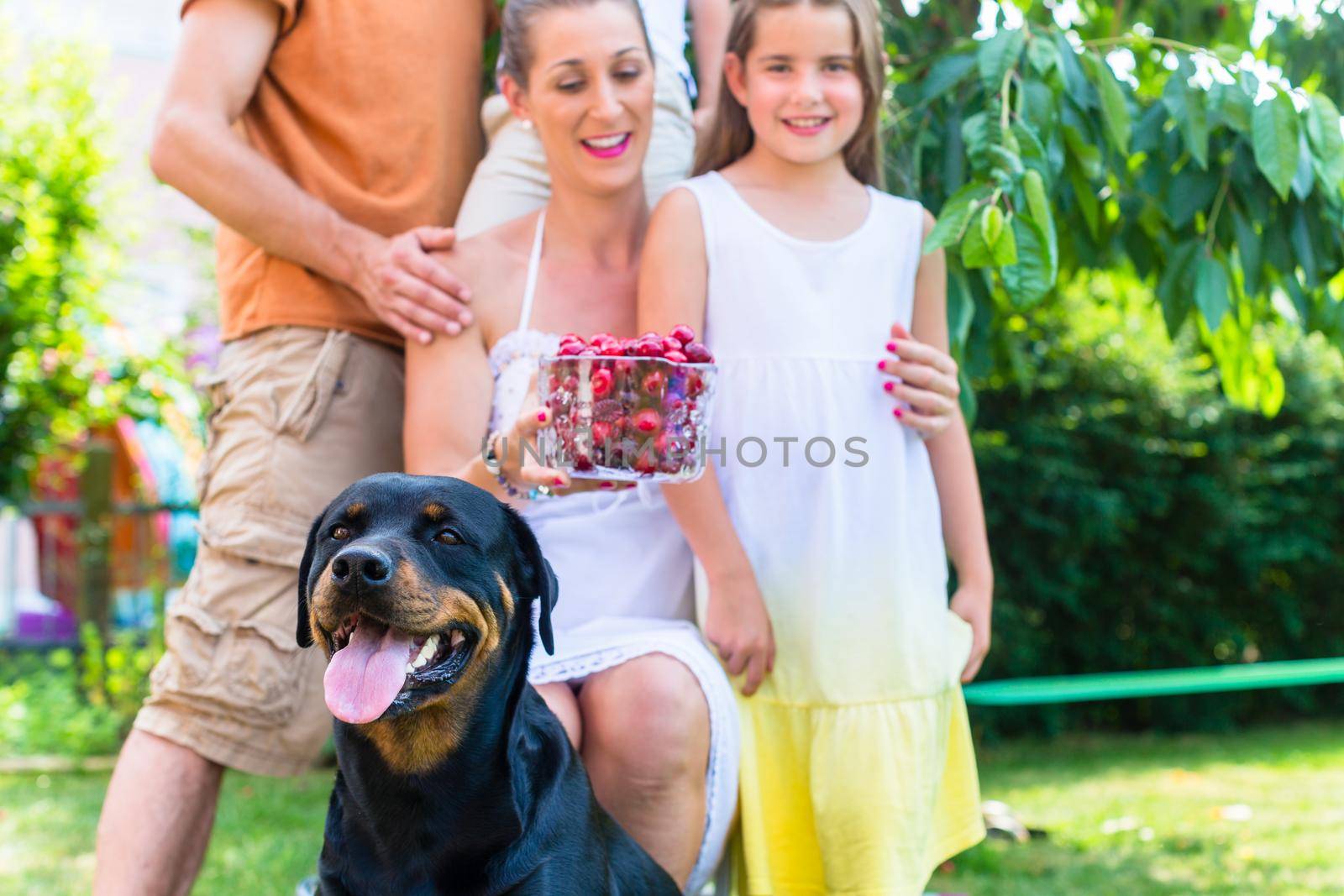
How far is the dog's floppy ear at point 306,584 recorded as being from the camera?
232 centimetres

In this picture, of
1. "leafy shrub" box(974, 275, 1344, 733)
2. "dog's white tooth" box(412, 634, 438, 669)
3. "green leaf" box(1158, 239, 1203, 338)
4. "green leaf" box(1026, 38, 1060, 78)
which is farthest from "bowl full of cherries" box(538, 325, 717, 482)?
"leafy shrub" box(974, 275, 1344, 733)

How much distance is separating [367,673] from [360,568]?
175mm

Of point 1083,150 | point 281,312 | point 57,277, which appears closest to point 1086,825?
point 1083,150

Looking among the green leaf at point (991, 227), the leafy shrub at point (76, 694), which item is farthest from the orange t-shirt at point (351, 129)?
the leafy shrub at point (76, 694)

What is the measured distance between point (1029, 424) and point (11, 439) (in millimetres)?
5919

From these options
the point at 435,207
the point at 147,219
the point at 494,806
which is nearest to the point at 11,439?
the point at 147,219

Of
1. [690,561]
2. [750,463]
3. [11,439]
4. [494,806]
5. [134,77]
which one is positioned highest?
[134,77]

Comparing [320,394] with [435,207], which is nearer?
[320,394]

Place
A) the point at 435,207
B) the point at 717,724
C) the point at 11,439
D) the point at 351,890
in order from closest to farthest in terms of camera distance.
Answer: the point at 351,890, the point at 717,724, the point at 435,207, the point at 11,439

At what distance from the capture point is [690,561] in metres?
3.02

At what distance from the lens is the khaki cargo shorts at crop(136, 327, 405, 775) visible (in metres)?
2.91

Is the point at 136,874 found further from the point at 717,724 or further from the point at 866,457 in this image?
the point at 866,457

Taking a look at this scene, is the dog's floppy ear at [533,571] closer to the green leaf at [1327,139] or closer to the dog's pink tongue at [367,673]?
the dog's pink tongue at [367,673]

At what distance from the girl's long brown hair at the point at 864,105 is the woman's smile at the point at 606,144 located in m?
0.33
